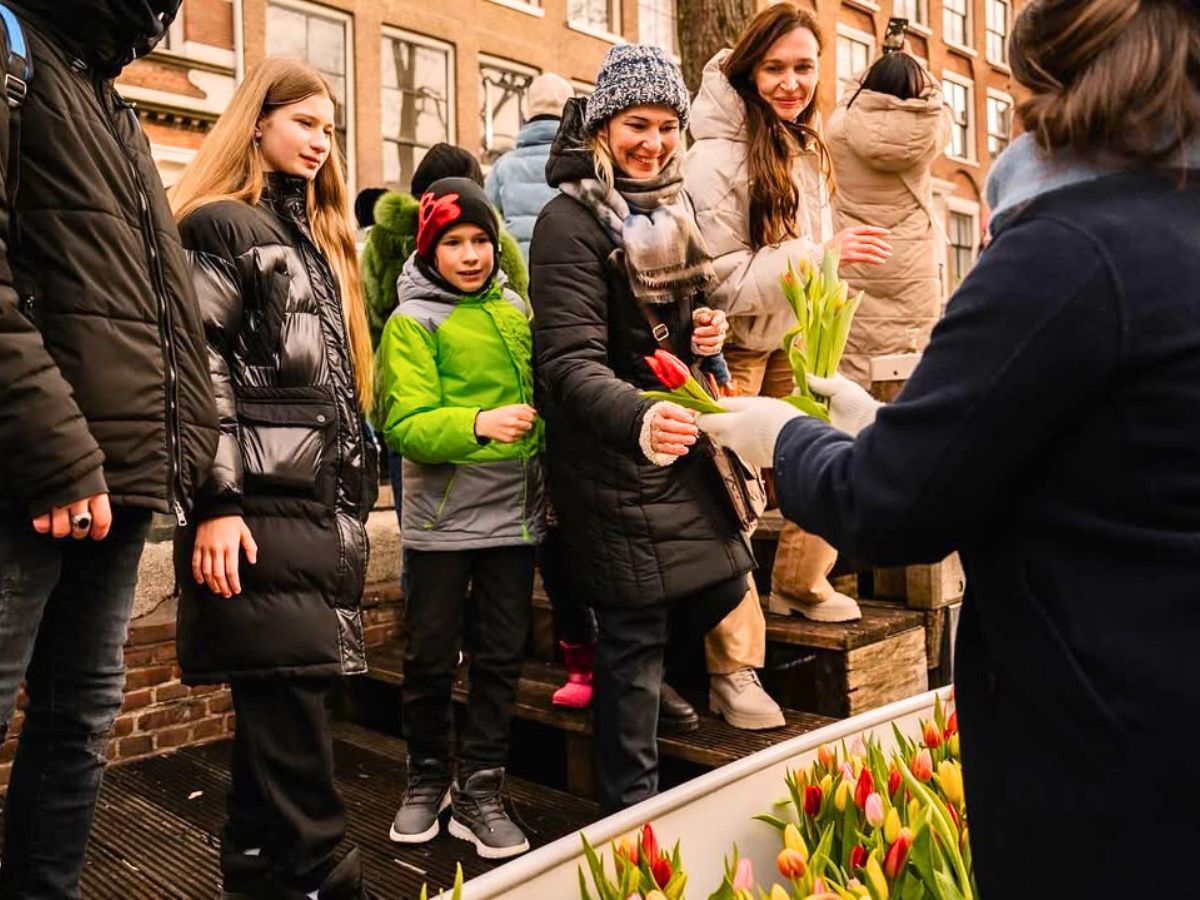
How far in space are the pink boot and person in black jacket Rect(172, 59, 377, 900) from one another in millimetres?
877

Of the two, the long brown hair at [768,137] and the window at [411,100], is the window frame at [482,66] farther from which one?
the long brown hair at [768,137]

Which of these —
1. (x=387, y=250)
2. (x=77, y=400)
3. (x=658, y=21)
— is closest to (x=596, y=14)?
(x=658, y=21)

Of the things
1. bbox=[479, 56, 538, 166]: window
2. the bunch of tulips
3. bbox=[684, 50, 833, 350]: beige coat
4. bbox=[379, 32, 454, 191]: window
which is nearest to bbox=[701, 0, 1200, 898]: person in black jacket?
the bunch of tulips

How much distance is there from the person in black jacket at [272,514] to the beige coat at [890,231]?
2.13 metres

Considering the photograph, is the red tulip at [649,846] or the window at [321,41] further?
the window at [321,41]

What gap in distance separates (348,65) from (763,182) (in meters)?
11.6

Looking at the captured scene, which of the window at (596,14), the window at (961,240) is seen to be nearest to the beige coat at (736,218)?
the window at (596,14)

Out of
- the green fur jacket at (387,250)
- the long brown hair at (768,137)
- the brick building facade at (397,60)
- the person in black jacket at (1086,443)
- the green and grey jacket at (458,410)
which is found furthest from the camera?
the brick building facade at (397,60)

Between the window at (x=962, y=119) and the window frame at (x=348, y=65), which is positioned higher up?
the window at (x=962, y=119)

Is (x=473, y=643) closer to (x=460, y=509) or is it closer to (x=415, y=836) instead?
(x=460, y=509)

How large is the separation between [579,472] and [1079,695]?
1.59 m

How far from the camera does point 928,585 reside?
336 cm

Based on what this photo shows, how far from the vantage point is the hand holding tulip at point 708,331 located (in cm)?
257

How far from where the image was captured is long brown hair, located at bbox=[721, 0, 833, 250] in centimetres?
298
